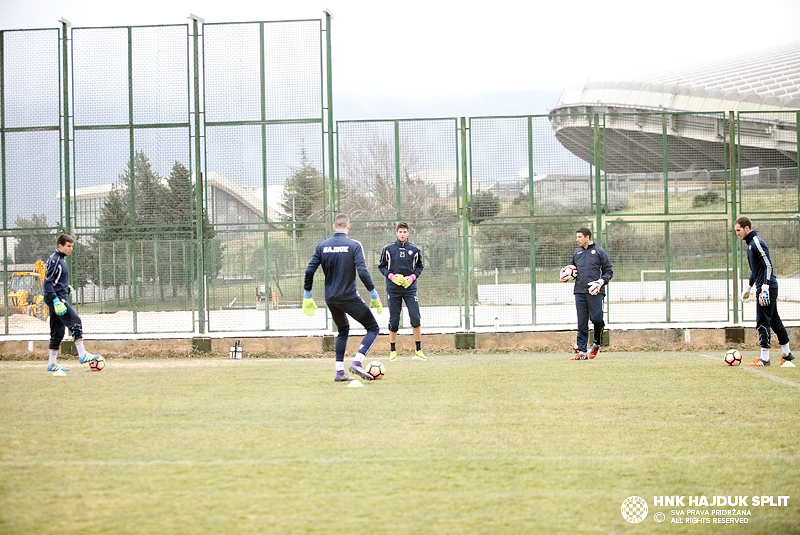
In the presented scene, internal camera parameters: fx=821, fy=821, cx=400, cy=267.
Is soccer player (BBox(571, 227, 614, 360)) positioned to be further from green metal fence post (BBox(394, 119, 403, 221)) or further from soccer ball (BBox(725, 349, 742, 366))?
green metal fence post (BBox(394, 119, 403, 221))

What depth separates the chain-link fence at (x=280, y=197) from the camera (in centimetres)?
1527

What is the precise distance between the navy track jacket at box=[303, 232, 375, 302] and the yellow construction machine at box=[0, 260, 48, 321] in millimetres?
7770

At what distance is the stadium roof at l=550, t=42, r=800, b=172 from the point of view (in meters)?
15.9

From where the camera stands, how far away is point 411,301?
13289 millimetres

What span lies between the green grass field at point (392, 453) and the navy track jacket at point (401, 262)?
3.07m

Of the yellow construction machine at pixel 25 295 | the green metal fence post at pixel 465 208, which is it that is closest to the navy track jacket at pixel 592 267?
the green metal fence post at pixel 465 208

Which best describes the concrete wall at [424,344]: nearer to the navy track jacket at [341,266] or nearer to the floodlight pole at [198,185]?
the floodlight pole at [198,185]

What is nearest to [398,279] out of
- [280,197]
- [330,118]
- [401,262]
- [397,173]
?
[401,262]

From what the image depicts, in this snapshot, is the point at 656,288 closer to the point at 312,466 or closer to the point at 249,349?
the point at 249,349

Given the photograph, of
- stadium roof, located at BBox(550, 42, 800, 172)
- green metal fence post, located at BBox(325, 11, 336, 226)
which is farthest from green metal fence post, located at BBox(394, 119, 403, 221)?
stadium roof, located at BBox(550, 42, 800, 172)

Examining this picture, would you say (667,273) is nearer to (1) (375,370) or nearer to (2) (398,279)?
(2) (398,279)

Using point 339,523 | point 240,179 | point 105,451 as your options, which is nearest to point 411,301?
point 240,179

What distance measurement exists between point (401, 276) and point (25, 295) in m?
7.74

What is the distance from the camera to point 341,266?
33.1ft
